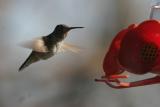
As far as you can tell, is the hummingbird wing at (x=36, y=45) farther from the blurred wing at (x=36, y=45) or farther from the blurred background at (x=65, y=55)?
the blurred background at (x=65, y=55)

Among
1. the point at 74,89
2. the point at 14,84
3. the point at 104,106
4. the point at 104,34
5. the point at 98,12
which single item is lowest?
the point at 104,106

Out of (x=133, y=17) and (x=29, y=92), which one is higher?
(x=133, y=17)

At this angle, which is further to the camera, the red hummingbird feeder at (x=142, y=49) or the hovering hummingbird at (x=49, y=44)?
the hovering hummingbird at (x=49, y=44)

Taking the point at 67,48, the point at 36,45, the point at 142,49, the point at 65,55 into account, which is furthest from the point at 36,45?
the point at 65,55

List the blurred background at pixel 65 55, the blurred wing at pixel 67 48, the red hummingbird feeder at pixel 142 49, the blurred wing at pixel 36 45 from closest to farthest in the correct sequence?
the red hummingbird feeder at pixel 142 49
the blurred wing at pixel 36 45
the blurred wing at pixel 67 48
the blurred background at pixel 65 55

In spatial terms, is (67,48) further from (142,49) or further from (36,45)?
(142,49)

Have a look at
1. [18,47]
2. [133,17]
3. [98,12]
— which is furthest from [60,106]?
[133,17]

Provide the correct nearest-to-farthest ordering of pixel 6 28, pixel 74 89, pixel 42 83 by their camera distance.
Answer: pixel 6 28 < pixel 42 83 < pixel 74 89

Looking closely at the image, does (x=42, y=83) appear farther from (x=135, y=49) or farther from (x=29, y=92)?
(x=135, y=49)

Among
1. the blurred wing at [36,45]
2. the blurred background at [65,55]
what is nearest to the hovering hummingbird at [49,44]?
the blurred wing at [36,45]
